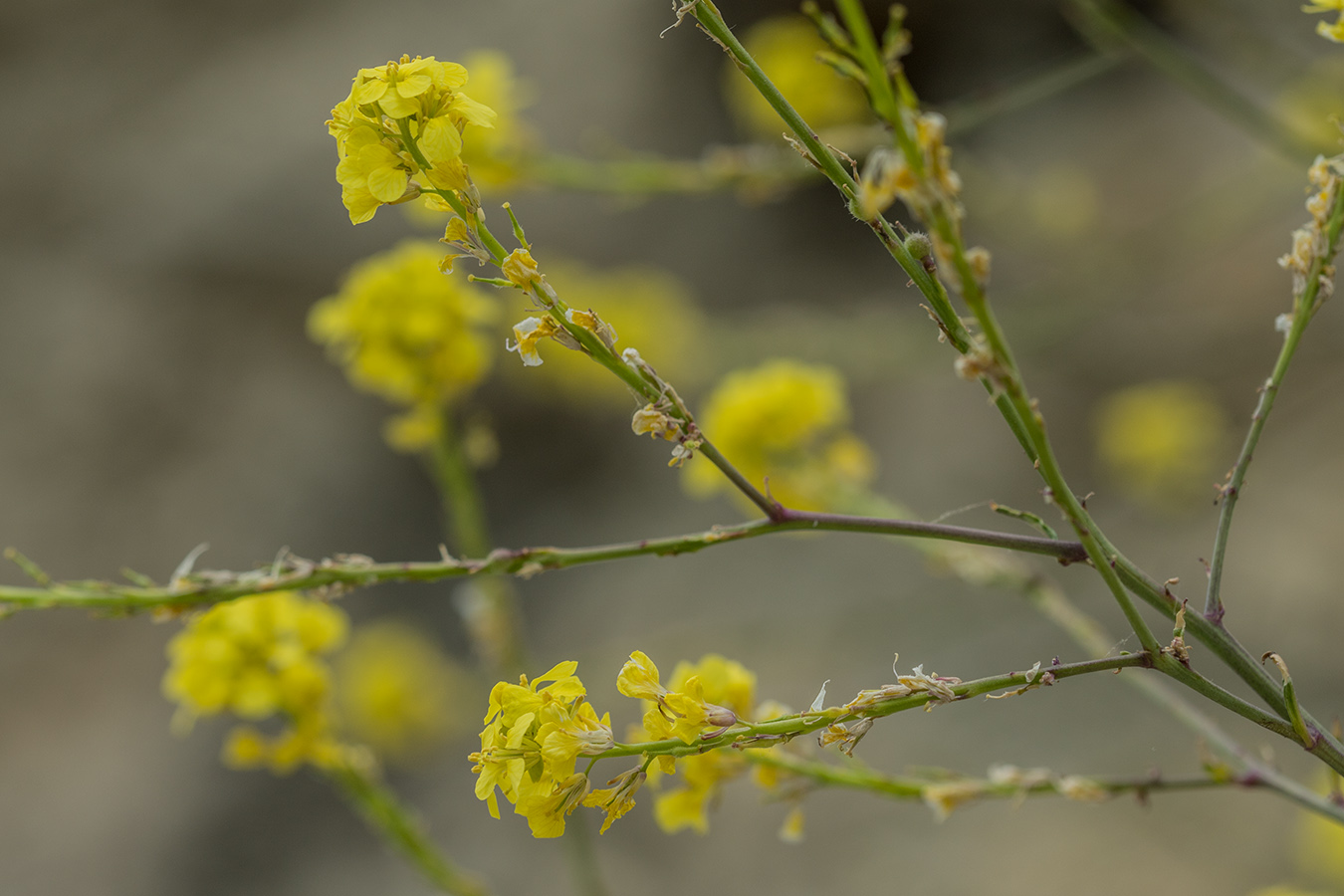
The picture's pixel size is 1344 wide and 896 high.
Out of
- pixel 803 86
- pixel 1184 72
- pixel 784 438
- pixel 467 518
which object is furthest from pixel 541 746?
pixel 803 86

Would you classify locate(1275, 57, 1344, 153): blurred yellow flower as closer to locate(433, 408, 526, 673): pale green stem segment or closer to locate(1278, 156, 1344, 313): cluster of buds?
locate(1278, 156, 1344, 313): cluster of buds

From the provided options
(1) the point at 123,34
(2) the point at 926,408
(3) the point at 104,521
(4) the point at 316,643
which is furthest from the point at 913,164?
(1) the point at 123,34

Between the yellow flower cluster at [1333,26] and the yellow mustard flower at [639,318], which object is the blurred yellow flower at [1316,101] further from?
the yellow mustard flower at [639,318]

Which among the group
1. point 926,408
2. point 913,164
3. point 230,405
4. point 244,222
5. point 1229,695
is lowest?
point 1229,695

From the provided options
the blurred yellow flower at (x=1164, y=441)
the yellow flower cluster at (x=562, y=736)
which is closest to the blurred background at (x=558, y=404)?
the blurred yellow flower at (x=1164, y=441)

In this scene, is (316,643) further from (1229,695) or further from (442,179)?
(1229,695)

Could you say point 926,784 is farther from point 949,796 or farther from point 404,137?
point 404,137

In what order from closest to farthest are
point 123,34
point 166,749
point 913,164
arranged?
point 913,164, point 166,749, point 123,34
